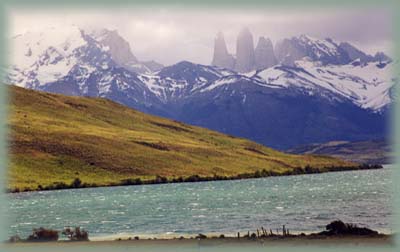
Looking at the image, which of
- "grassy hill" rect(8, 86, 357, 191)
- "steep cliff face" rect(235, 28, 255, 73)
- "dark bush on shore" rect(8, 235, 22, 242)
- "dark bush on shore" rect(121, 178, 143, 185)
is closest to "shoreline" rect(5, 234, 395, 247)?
"dark bush on shore" rect(8, 235, 22, 242)

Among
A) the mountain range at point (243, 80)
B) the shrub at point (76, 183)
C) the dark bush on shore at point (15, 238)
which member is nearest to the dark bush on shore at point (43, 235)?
the dark bush on shore at point (15, 238)

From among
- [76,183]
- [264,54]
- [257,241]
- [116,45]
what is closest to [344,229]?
[257,241]

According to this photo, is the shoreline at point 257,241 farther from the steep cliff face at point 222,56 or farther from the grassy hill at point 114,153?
the grassy hill at point 114,153

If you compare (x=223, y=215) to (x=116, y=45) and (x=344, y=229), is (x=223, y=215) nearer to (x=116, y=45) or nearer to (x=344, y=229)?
(x=344, y=229)

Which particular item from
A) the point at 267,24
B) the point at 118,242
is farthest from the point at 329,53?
the point at 118,242

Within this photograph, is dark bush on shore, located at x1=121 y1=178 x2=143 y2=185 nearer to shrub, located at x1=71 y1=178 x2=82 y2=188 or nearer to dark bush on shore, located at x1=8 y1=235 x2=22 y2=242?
shrub, located at x1=71 y1=178 x2=82 y2=188

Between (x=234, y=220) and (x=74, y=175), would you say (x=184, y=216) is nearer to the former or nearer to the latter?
(x=234, y=220)
